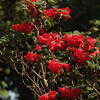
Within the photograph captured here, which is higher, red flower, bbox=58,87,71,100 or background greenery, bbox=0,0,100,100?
red flower, bbox=58,87,71,100

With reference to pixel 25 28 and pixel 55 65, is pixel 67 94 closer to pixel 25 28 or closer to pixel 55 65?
pixel 55 65

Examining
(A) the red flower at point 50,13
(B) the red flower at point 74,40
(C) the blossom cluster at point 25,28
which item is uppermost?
(A) the red flower at point 50,13

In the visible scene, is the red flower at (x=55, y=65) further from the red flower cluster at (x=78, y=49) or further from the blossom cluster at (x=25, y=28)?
the blossom cluster at (x=25, y=28)

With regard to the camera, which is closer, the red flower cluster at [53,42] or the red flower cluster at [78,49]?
the red flower cluster at [78,49]

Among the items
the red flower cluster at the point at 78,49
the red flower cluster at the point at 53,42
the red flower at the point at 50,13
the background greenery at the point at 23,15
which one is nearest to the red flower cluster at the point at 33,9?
the red flower at the point at 50,13

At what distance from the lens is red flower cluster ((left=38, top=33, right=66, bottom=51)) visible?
14.2ft

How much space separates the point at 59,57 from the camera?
4422mm

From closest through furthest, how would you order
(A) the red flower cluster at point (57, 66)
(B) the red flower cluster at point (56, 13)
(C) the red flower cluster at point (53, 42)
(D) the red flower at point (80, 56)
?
1. (D) the red flower at point (80, 56)
2. (A) the red flower cluster at point (57, 66)
3. (C) the red flower cluster at point (53, 42)
4. (B) the red flower cluster at point (56, 13)

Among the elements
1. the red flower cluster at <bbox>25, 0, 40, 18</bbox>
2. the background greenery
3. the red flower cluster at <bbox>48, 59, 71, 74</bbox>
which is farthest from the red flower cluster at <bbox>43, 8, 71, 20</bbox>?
the background greenery

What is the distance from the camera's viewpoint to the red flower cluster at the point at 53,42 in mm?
4336

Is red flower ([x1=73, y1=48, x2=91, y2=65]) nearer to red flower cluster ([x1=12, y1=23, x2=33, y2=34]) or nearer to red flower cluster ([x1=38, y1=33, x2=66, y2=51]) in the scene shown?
red flower cluster ([x1=38, y1=33, x2=66, y2=51])

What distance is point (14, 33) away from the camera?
5066 mm

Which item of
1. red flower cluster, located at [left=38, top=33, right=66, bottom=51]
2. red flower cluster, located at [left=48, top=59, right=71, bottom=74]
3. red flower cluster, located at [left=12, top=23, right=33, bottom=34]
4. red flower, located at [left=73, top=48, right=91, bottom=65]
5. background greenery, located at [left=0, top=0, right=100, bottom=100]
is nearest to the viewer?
red flower, located at [left=73, top=48, right=91, bottom=65]

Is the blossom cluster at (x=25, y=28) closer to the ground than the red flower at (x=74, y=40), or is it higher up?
closer to the ground
